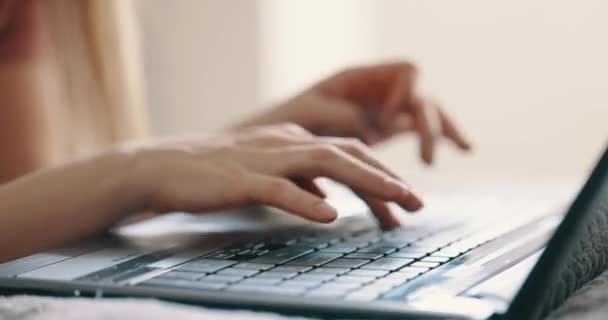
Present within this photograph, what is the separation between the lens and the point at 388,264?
45cm

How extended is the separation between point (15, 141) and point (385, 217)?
1.88 ft

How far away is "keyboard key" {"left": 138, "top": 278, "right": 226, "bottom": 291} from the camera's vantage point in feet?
1.32

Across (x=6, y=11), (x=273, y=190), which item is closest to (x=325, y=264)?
(x=273, y=190)

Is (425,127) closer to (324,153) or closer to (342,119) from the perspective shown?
(342,119)

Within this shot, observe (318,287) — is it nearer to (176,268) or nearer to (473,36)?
(176,268)

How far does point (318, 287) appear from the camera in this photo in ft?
1.30

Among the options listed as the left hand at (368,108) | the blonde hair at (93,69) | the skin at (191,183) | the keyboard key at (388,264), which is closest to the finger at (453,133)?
the left hand at (368,108)

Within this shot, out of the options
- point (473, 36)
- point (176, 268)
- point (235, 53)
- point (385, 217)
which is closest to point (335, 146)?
point (385, 217)

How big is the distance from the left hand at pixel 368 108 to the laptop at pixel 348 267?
1.18 ft

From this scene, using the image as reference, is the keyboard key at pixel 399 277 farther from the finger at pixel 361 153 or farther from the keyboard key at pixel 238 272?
the finger at pixel 361 153

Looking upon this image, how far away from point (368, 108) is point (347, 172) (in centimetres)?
44

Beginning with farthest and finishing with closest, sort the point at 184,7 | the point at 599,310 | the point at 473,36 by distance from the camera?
the point at 184,7, the point at 473,36, the point at 599,310

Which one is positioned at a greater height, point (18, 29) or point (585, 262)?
point (18, 29)

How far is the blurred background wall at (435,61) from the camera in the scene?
4.60ft
